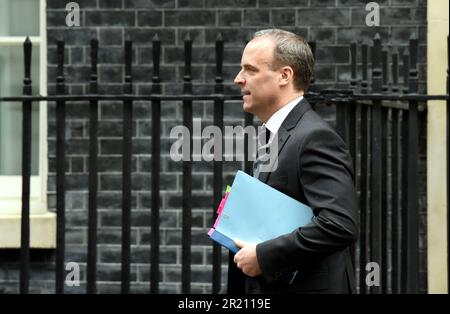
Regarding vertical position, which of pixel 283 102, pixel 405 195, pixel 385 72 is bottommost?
pixel 405 195

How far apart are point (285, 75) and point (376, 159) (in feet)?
5.47

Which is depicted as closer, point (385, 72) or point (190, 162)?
point (190, 162)

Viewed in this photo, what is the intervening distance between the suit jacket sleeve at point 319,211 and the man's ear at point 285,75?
0.79 feet

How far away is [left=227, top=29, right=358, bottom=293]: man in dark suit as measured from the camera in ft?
11.7

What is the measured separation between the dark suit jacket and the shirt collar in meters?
0.02

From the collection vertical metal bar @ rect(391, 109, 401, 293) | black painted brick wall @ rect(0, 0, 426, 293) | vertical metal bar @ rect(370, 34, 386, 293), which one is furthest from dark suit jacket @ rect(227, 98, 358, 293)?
black painted brick wall @ rect(0, 0, 426, 293)

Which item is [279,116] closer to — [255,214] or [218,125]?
[255,214]

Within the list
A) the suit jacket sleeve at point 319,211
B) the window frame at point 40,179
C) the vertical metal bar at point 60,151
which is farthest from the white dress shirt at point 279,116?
the window frame at point 40,179

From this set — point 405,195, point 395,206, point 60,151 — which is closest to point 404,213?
point 405,195

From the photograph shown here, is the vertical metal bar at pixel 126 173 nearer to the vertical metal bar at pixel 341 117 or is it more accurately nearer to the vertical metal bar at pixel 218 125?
the vertical metal bar at pixel 218 125

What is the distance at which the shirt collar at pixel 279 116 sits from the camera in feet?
12.6

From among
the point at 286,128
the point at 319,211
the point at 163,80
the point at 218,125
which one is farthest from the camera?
the point at 163,80

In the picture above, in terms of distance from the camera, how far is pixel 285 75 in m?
3.80
